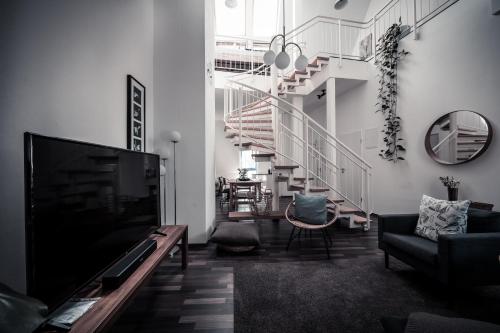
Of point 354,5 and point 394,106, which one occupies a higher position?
point 354,5

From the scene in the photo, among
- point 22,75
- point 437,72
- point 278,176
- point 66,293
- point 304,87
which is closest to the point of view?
point 66,293

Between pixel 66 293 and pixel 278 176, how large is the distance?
361 cm

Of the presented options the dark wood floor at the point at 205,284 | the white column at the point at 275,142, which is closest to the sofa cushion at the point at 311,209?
the dark wood floor at the point at 205,284

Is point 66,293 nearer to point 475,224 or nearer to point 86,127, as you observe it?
point 86,127

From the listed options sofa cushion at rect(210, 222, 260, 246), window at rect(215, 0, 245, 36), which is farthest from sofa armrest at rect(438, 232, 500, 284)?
window at rect(215, 0, 245, 36)

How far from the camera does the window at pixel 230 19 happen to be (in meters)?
7.39

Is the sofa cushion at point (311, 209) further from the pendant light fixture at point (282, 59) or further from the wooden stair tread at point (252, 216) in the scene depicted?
the pendant light fixture at point (282, 59)

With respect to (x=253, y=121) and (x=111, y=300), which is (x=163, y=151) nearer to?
(x=111, y=300)

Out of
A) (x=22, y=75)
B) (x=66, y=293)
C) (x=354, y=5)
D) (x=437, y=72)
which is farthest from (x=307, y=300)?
(x=354, y=5)

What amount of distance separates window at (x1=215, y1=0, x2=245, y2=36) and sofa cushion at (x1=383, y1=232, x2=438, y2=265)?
8.05 metres

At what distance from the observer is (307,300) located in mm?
1921

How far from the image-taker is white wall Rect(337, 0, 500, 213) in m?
2.99

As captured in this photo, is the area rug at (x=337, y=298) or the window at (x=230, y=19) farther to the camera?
the window at (x=230, y=19)

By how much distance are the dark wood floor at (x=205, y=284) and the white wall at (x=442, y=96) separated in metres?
1.43
